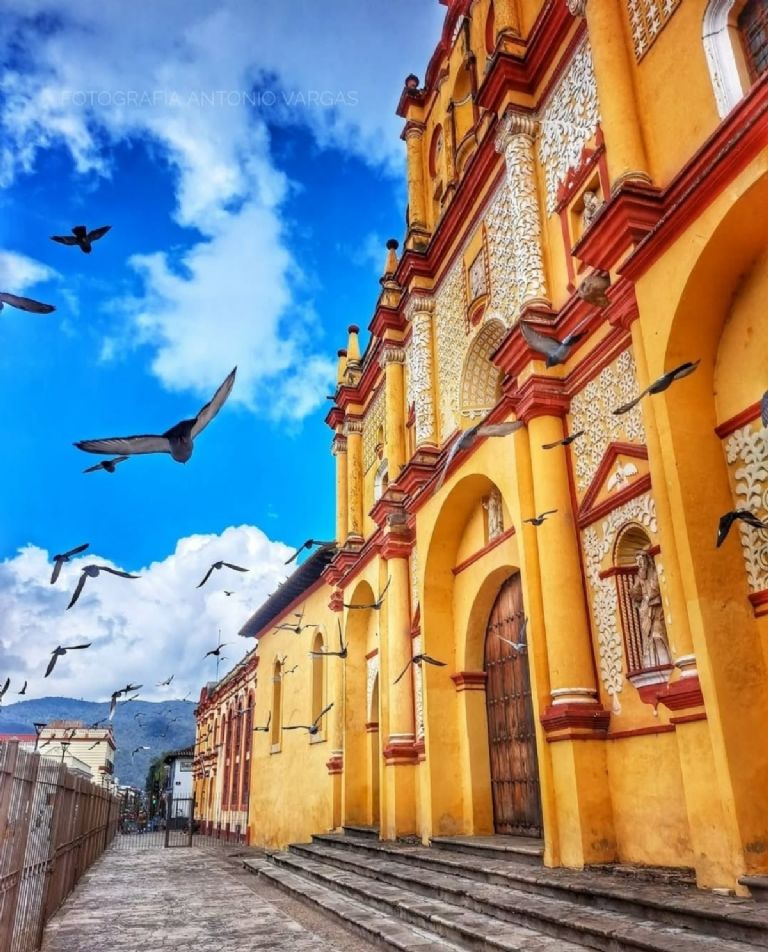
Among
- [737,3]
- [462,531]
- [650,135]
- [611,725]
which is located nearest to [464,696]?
[462,531]

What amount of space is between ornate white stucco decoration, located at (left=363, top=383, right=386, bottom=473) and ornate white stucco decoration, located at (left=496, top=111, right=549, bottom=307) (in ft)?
21.0

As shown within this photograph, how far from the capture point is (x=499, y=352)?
8523 mm

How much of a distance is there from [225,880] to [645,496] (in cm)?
968

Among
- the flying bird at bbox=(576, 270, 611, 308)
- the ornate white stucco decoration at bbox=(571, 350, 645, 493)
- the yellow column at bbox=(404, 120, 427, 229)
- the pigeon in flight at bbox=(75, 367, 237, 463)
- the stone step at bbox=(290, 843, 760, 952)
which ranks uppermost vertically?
the yellow column at bbox=(404, 120, 427, 229)

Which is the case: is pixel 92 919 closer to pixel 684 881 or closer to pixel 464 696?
pixel 464 696

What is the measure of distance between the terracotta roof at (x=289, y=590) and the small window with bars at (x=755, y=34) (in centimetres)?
1119

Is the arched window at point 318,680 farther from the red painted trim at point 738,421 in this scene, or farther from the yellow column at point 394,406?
the red painted trim at point 738,421

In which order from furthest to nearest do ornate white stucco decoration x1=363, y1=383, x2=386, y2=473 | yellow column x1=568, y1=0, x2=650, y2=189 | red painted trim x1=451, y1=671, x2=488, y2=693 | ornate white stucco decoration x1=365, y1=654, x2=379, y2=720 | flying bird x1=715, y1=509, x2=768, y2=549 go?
1. ornate white stucco decoration x1=363, y1=383, x2=386, y2=473
2. ornate white stucco decoration x1=365, y1=654, x2=379, y2=720
3. red painted trim x1=451, y1=671, x2=488, y2=693
4. yellow column x1=568, y1=0, x2=650, y2=189
5. flying bird x1=715, y1=509, x2=768, y2=549

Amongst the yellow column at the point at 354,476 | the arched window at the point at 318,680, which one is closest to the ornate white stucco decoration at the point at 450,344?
the yellow column at the point at 354,476

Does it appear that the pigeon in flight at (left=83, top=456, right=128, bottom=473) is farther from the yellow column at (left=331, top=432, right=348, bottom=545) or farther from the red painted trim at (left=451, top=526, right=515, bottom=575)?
the yellow column at (left=331, top=432, right=348, bottom=545)

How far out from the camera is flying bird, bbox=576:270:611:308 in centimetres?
686

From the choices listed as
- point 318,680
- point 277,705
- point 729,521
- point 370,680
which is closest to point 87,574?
point 729,521

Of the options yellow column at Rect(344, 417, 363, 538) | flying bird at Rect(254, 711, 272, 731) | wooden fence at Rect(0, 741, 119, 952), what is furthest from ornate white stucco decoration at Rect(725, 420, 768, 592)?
flying bird at Rect(254, 711, 272, 731)

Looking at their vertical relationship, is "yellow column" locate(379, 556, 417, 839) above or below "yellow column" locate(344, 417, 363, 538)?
below
